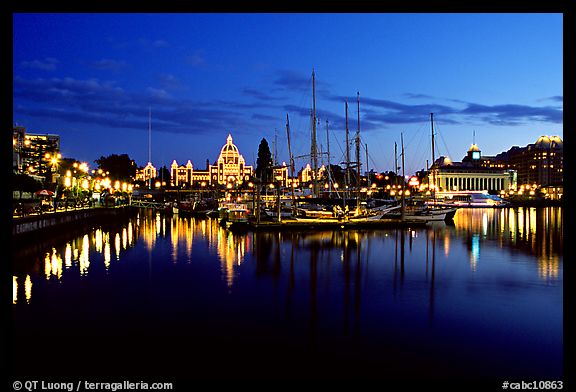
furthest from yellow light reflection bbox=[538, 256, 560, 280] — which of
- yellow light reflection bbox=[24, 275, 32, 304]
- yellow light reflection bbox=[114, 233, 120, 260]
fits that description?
yellow light reflection bbox=[114, 233, 120, 260]

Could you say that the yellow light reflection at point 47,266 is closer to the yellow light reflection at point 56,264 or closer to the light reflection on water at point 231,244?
the light reflection on water at point 231,244

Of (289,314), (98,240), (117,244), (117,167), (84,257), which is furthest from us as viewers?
(117,167)

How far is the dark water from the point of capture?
11547 millimetres

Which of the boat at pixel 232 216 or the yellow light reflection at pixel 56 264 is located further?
the boat at pixel 232 216

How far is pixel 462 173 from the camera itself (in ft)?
548

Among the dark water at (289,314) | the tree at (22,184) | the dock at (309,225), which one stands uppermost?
the tree at (22,184)

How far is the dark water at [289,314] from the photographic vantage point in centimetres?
1155

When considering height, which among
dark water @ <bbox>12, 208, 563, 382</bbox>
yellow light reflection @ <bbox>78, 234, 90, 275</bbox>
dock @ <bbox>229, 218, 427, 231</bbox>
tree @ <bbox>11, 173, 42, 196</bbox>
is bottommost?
dark water @ <bbox>12, 208, 563, 382</bbox>

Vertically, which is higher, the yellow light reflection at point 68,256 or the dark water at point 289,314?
the yellow light reflection at point 68,256

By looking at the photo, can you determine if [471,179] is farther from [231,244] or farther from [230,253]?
[230,253]

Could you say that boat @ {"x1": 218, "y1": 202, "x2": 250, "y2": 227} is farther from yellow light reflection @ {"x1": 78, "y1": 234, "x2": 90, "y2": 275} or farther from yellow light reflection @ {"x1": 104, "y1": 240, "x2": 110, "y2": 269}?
yellow light reflection @ {"x1": 78, "y1": 234, "x2": 90, "y2": 275}

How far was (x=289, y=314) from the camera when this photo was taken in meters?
16.2

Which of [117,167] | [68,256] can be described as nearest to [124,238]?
[68,256]

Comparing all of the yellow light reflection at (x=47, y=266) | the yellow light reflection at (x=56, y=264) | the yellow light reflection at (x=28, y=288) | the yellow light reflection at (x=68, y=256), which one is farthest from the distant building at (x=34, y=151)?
the yellow light reflection at (x=28, y=288)
